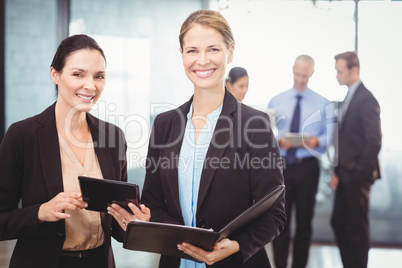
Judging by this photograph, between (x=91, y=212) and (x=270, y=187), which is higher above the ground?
(x=270, y=187)

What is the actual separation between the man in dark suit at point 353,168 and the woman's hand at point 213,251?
2446 mm

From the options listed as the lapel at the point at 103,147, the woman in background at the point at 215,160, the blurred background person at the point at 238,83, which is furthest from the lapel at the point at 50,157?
the blurred background person at the point at 238,83

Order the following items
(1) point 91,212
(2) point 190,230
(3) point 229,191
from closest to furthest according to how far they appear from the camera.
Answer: (2) point 190,230
(3) point 229,191
(1) point 91,212

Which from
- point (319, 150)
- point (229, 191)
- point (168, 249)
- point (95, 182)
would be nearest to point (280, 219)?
point (229, 191)

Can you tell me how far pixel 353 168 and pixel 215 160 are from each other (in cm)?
256

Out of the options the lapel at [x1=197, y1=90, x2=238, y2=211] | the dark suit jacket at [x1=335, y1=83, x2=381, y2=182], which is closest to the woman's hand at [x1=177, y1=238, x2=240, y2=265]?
the lapel at [x1=197, y1=90, x2=238, y2=211]

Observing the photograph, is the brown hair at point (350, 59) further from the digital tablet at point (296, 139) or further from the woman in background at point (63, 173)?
the woman in background at point (63, 173)

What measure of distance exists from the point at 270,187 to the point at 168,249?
40 centimetres

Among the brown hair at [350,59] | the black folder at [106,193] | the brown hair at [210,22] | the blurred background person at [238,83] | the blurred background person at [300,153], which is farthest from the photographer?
the brown hair at [350,59]

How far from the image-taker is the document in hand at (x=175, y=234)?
1.19m

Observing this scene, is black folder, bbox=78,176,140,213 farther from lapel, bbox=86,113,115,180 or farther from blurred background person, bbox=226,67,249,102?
blurred background person, bbox=226,67,249,102

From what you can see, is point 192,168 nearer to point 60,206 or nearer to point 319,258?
point 60,206

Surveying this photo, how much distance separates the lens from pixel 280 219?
4.92ft

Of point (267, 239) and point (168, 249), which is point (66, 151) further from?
point (267, 239)
